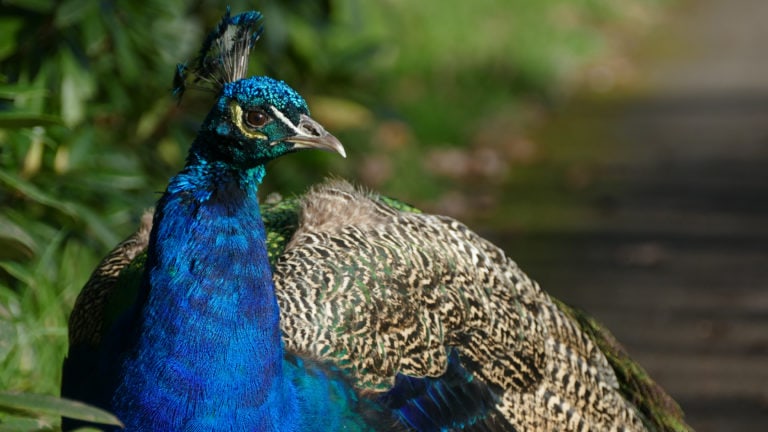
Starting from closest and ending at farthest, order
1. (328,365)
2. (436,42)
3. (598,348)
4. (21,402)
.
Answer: (21,402) < (328,365) < (598,348) < (436,42)

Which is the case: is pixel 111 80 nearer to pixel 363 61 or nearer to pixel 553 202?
pixel 363 61

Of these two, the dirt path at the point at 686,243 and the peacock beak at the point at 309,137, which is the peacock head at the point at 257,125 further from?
the dirt path at the point at 686,243

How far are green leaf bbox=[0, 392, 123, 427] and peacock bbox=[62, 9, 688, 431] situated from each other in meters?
0.22

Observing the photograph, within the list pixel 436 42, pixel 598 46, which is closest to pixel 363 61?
pixel 436 42

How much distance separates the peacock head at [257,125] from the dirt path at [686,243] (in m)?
2.24

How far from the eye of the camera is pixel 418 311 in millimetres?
2768

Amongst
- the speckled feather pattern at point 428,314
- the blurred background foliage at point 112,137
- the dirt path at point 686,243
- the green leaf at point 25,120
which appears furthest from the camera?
the dirt path at point 686,243

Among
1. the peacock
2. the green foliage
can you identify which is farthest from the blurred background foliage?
the peacock

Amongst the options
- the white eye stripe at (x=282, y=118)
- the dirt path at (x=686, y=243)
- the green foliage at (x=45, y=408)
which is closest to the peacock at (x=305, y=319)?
the white eye stripe at (x=282, y=118)

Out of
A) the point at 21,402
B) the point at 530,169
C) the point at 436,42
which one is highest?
the point at 436,42

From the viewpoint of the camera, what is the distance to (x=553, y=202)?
626 cm

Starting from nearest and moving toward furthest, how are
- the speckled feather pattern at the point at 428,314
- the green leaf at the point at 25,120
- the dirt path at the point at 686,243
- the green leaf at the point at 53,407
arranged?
the green leaf at the point at 53,407 < the speckled feather pattern at the point at 428,314 < the green leaf at the point at 25,120 < the dirt path at the point at 686,243

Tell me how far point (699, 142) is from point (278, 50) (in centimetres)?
362

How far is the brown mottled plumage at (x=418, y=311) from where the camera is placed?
2682 mm
